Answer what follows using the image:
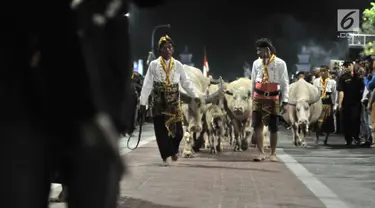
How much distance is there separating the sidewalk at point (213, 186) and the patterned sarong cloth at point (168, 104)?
736mm

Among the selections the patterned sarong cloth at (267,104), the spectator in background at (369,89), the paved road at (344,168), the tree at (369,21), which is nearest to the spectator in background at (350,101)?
the spectator in background at (369,89)

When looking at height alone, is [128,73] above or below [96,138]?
above

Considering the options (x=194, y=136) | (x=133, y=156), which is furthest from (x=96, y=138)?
(x=194, y=136)

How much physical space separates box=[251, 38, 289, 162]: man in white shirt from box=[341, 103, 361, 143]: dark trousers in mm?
Answer: 5952

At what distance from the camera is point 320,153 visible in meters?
14.9

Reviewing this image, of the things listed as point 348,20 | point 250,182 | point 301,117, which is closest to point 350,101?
point 301,117

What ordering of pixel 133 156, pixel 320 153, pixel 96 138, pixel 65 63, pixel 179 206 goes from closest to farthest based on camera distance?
pixel 96 138 < pixel 65 63 < pixel 179 206 < pixel 133 156 < pixel 320 153

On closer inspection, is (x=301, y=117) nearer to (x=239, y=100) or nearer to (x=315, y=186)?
(x=239, y=100)

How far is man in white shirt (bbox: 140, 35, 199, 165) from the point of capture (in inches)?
435

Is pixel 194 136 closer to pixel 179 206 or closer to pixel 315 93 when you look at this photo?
pixel 315 93

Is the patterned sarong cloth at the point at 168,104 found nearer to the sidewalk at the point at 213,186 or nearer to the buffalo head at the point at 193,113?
the sidewalk at the point at 213,186

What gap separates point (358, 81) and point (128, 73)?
15.9 meters

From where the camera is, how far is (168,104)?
1112cm

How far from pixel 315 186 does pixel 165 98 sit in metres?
3.26
